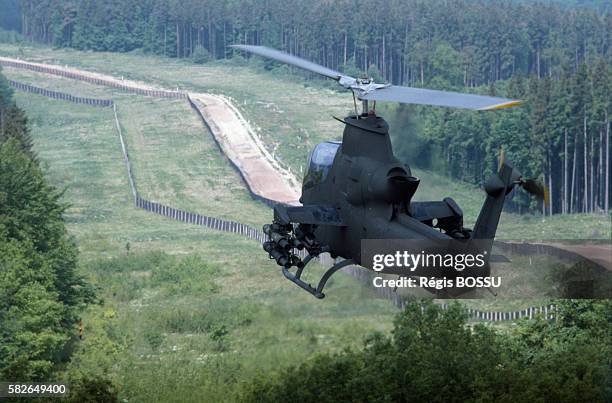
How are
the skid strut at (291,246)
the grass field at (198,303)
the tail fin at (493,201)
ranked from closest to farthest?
1. the tail fin at (493,201)
2. the skid strut at (291,246)
3. the grass field at (198,303)

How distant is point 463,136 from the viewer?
148125 mm

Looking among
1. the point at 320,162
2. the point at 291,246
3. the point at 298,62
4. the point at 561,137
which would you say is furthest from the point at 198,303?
the point at 561,137

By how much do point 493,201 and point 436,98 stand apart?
4684mm

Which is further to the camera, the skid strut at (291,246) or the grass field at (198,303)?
the grass field at (198,303)

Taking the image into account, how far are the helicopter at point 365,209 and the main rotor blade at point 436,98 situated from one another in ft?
0.25

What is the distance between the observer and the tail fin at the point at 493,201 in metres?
52.7

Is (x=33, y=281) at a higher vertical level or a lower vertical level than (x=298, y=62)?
lower

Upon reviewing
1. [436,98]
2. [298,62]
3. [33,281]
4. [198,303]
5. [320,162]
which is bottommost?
[198,303]

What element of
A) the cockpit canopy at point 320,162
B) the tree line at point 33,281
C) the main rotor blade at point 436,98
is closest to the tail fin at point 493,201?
the main rotor blade at point 436,98

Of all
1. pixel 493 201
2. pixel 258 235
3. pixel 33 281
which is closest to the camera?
pixel 493 201

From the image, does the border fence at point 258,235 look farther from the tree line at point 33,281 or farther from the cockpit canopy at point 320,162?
the tree line at point 33,281

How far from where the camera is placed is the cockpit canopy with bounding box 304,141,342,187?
192 feet

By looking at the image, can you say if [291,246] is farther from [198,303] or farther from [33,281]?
[198,303]

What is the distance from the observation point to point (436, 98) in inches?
2037
